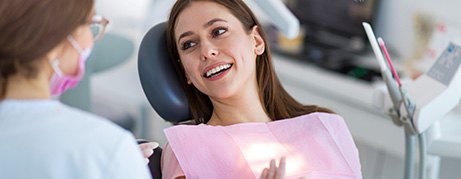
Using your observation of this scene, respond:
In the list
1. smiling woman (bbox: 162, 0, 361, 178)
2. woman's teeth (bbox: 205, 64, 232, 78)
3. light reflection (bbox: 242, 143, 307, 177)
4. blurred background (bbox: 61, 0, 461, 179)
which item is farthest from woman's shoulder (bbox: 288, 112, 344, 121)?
blurred background (bbox: 61, 0, 461, 179)

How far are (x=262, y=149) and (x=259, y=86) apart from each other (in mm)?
201

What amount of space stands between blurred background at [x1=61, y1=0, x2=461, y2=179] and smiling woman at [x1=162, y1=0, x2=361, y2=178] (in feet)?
1.79

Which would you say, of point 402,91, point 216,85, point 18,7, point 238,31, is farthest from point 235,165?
point 18,7

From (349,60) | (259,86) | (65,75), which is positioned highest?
(65,75)

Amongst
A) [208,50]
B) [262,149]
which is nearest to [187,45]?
[208,50]

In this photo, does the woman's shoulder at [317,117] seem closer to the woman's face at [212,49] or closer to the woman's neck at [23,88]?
the woman's face at [212,49]

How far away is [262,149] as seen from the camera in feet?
4.86

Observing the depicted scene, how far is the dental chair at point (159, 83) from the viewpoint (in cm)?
153

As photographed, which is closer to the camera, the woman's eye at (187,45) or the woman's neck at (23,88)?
the woman's neck at (23,88)

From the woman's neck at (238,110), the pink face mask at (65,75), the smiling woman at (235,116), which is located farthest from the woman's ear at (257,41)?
the pink face mask at (65,75)

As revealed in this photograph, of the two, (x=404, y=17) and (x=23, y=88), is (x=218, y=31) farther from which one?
(x=404, y=17)

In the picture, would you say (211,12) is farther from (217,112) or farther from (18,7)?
(18,7)

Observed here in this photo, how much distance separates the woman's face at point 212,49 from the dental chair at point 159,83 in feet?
0.15

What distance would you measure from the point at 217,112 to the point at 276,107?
0.50 feet
